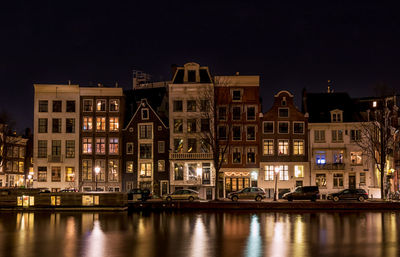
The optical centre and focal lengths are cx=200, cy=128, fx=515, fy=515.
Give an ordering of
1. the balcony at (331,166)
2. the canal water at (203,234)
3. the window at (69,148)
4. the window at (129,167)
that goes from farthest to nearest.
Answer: the window at (69,148) < the window at (129,167) < the balcony at (331,166) < the canal water at (203,234)

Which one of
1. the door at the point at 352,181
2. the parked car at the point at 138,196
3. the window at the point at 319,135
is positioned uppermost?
the window at the point at 319,135

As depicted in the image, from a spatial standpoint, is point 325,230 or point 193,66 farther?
point 193,66

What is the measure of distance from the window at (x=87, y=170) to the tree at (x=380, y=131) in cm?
3828

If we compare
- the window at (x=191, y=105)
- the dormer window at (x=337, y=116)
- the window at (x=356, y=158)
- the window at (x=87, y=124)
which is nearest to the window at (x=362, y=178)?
the window at (x=356, y=158)

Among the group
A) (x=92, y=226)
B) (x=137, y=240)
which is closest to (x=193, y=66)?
(x=92, y=226)

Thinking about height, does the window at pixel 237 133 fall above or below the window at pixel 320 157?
above

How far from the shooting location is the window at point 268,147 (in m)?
73.2

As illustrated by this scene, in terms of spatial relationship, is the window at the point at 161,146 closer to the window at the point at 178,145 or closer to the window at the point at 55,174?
the window at the point at 178,145

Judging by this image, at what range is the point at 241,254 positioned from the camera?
2942 cm

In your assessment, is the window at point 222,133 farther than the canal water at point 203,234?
Yes

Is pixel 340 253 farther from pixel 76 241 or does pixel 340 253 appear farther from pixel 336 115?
pixel 336 115

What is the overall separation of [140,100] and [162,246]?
Result: 1910 inches

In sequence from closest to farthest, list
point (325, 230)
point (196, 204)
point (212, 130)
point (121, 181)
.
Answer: point (325, 230)
point (196, 204)
point (212, 130)
point (121, 181)

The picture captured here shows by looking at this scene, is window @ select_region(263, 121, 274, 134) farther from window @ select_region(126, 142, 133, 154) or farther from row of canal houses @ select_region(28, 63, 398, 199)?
window @ select_region(126, 142, 133, 154)
